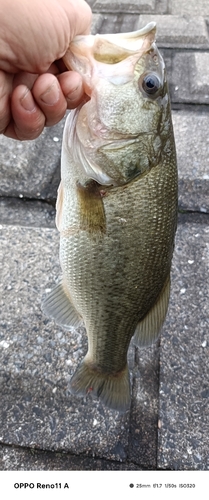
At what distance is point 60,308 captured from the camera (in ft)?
4.91


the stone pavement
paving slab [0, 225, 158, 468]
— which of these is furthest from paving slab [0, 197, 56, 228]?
paving slab [0, 225, 158, 468]

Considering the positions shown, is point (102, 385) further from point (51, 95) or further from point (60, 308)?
point (51, 95)

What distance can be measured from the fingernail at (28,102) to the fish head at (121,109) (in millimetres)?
133

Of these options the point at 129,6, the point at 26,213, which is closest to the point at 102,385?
the point at 26,213

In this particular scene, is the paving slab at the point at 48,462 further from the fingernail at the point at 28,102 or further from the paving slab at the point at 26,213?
the fingernail at the point at 28,102

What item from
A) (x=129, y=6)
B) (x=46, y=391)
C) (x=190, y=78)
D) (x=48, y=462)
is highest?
(x=129, y=6)

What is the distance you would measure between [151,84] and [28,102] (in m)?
0.35

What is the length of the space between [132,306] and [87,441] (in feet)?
2.17

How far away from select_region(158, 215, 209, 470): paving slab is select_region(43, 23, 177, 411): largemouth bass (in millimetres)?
529

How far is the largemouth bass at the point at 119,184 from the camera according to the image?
117 cm

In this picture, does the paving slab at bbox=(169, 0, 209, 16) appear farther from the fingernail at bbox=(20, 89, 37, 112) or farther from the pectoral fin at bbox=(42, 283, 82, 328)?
the pectoral fin at bbox=(42, 283, 82, 328)

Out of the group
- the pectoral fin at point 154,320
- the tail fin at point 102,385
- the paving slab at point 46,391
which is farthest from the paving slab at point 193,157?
the tail fin at point 102,385

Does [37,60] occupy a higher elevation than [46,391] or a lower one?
higher

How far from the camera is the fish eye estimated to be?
1.20 meters
